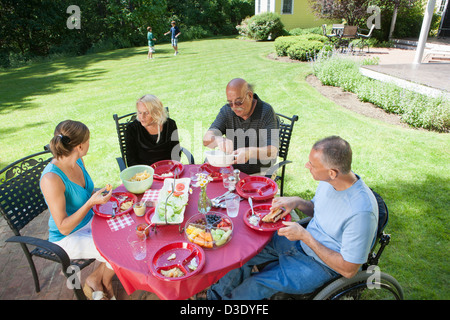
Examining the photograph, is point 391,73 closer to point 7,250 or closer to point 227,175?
point 227,175

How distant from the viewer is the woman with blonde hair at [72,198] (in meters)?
2.27

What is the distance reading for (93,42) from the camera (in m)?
22.1

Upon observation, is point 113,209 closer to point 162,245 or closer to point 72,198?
point 72,198

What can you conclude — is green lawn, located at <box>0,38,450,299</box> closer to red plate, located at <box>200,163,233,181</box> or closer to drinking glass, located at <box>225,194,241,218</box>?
Answer: red plate, located at <box>200,163,233,181</box>

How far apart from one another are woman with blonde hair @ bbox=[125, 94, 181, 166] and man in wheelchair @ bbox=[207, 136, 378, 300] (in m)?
1.97

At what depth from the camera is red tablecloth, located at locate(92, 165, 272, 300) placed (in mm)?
1771

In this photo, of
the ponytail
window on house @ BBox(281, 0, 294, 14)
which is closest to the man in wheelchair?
the ponytail

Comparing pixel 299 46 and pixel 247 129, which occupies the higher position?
pixel 299 46

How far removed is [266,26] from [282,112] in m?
16.5

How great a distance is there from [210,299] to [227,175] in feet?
3.82

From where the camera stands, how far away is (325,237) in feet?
7.16

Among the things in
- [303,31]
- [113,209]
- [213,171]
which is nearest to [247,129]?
[213,171]
